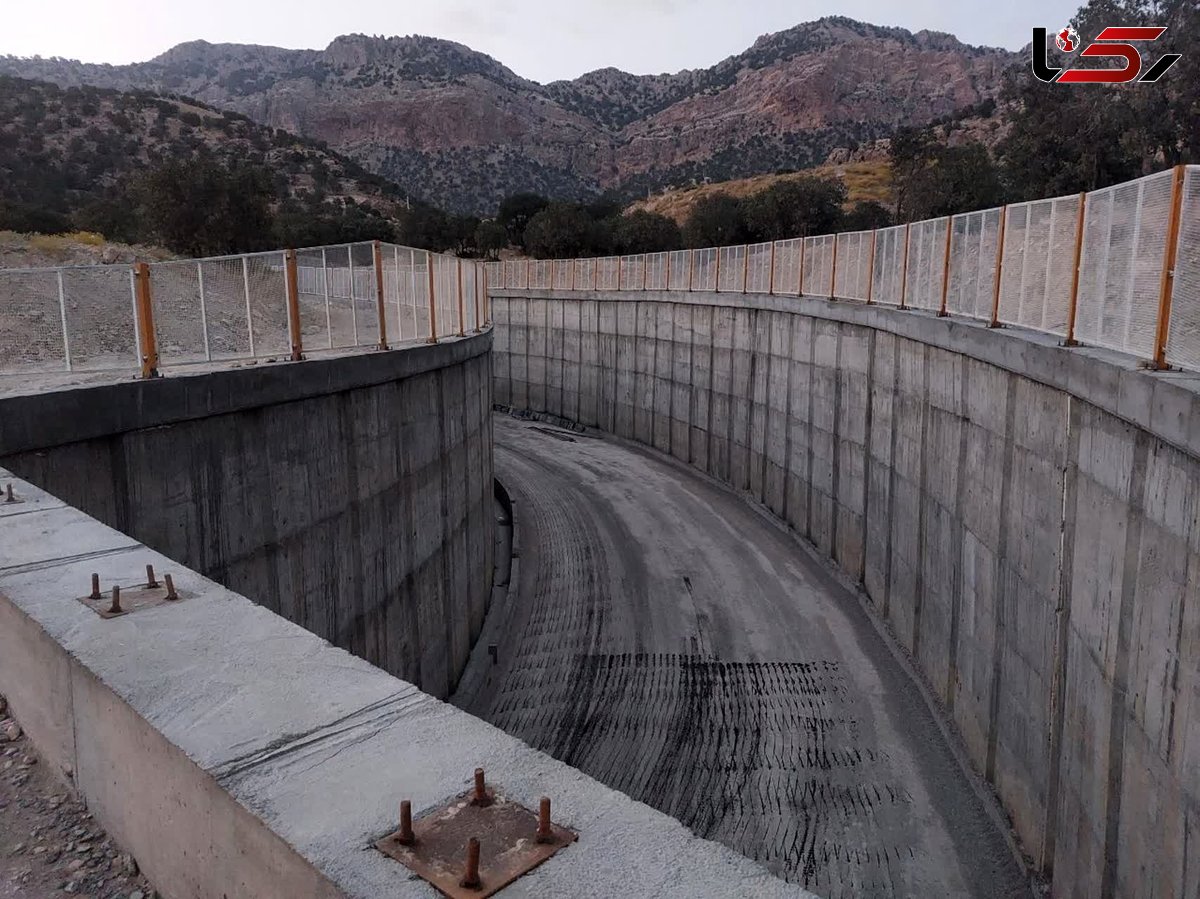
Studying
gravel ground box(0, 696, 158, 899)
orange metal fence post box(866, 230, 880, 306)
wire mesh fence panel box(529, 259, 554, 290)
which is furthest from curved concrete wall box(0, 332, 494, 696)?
wire mesh fence panel box(529, 259, 554, 290)

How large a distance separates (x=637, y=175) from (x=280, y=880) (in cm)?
16772

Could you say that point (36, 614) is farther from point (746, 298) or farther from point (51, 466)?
point (746, 298)

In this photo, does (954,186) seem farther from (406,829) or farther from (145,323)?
(406,829)

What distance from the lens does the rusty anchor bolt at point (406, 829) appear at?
2.89m

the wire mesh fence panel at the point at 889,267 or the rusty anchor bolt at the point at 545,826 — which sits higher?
the wire mesh fence panel at the point at 889,267

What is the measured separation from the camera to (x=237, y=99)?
633 feet

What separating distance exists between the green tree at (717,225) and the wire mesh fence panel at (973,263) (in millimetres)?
48802

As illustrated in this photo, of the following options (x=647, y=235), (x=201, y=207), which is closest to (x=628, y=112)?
(x=647, y=235)

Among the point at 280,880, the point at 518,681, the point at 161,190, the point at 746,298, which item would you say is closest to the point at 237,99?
the point at 161,190

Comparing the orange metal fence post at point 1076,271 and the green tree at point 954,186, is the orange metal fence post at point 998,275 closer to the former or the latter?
the orange metal fence post at point 1076,271

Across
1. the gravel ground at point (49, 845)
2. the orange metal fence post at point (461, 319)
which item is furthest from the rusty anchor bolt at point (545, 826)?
the orange metal fence post at point (461, 319)

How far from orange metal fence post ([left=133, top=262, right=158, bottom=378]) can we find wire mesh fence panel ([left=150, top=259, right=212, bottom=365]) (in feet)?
2.32

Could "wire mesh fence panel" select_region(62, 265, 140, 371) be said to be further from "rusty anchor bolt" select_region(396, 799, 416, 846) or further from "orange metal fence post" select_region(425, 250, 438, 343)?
"rusty anchor bolt" select_region(396, 799, 416, 846)

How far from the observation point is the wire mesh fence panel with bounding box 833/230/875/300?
22000 mm
